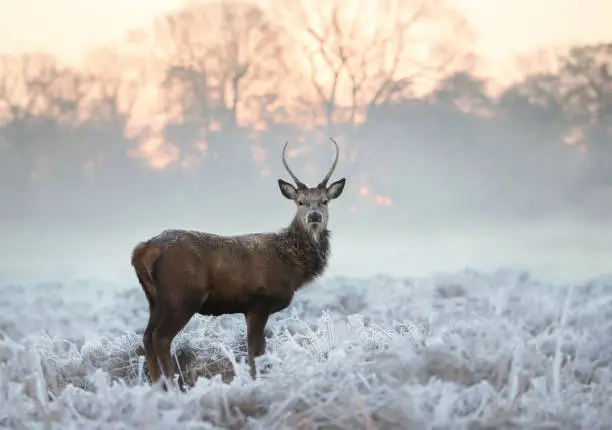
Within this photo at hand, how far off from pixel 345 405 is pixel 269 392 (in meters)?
0.39

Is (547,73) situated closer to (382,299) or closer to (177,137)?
(382,299)

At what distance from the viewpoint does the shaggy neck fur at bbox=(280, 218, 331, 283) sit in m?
5.97

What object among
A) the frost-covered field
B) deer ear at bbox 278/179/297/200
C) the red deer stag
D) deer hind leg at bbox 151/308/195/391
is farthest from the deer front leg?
deer ear at bbox 278/179/297/200

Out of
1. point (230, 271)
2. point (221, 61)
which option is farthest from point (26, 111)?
point (230, 271)

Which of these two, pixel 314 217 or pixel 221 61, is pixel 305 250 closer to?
pixel 314 217

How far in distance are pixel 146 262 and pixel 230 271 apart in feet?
1.77

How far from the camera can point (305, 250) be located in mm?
6004

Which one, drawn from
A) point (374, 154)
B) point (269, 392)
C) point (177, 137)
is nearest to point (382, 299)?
point (374, 154)

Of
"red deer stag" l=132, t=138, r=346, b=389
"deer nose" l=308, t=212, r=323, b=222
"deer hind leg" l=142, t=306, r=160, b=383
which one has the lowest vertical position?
"deer hind leg" l=142, t=306, r=160, b=383

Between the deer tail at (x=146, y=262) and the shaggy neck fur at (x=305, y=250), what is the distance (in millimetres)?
931

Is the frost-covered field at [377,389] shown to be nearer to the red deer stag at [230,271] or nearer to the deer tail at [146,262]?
the red deer stag at [230,271]

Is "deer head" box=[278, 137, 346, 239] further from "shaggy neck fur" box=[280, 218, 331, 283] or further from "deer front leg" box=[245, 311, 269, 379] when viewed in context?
"deer front leg" box=[245, 311, 269, 379]

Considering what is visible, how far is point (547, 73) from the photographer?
26.2 ft

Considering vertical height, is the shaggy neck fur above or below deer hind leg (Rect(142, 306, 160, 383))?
above
